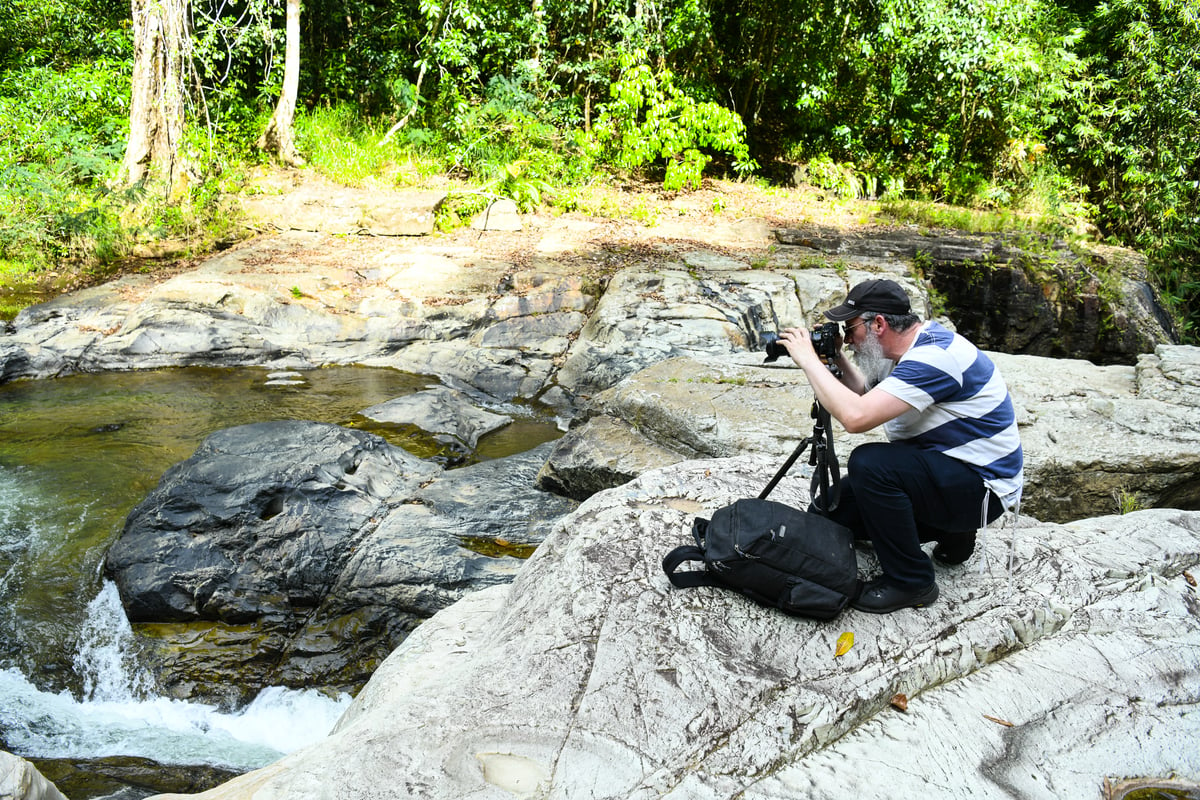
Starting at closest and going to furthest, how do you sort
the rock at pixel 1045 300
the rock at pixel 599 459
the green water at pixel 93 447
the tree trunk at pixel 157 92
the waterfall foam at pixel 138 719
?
1. the waterfall foam at pixel 138 719
2. the green water at pixel 93 447
3. the rock at pixel 599 459
4. the rock at pixel 1045 300
5. the tree trunk at pixel 157 92

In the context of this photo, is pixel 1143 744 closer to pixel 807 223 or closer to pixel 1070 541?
pixel 1070 541

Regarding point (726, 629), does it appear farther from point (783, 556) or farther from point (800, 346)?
point (800, 346)

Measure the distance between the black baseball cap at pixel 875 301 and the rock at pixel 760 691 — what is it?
3.72 ft

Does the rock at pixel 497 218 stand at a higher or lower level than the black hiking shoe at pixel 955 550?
higher

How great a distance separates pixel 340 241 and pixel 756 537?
32.8 feet

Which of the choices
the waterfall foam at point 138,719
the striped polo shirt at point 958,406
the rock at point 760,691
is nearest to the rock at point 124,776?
the waterfall foam at point 138,719

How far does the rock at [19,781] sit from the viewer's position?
2.57 m

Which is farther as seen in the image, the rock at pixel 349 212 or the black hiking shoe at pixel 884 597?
the rock at pixel 349 212

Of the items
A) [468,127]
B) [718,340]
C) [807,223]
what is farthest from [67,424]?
[807,223]

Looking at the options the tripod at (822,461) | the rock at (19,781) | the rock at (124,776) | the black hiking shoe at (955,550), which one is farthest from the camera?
the rock at (124,776)

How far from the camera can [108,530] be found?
5.43m

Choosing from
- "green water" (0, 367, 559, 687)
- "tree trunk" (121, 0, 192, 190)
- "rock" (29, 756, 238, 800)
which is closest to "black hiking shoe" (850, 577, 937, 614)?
"rock" (29, 756, 238, 800)

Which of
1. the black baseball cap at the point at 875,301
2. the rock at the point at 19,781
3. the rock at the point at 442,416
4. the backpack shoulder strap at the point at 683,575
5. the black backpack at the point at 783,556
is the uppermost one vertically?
the black baseball cap at the point at 875,301

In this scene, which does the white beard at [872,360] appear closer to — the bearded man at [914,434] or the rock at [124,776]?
the bearded man at [914,434]
